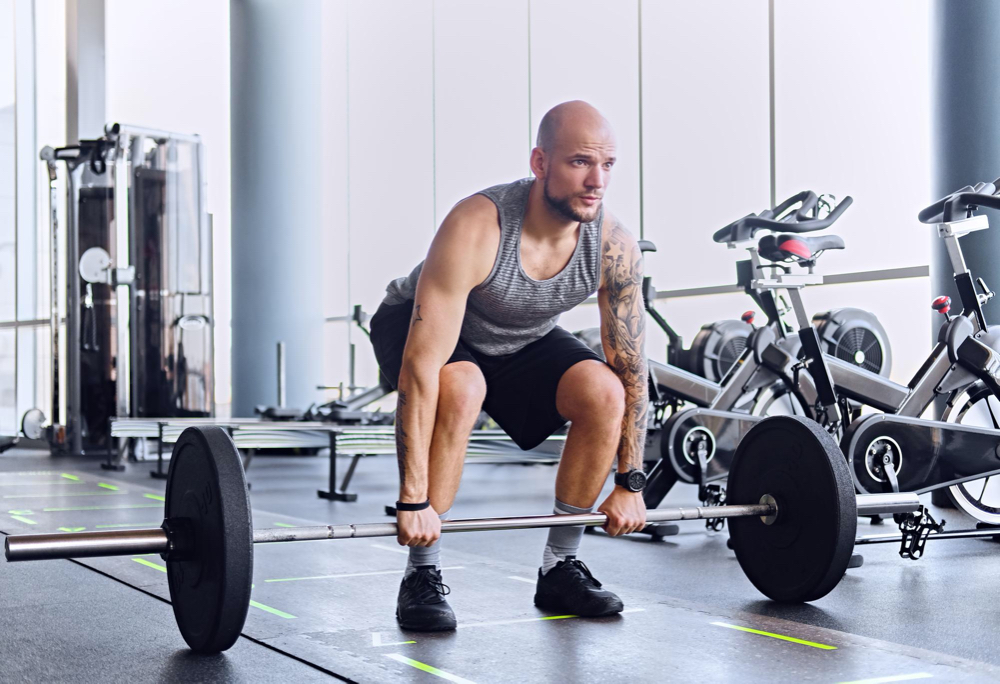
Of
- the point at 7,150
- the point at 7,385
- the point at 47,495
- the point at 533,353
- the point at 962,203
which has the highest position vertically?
the point at 7,150

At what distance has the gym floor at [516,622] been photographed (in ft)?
5.34

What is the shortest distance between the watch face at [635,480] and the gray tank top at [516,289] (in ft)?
1.12

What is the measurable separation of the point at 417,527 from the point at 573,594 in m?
0.44

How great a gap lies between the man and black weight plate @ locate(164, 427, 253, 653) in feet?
0.94

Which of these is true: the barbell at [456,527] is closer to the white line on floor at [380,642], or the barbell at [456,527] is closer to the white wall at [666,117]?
the white line on floor at [380,642]

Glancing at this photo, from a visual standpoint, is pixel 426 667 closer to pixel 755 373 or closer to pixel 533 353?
pixel 533 353

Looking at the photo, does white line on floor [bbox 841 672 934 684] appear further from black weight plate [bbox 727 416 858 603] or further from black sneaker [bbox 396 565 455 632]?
black sneaker [bbox 396 565 455 632]

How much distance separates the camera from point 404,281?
2182 millimetres

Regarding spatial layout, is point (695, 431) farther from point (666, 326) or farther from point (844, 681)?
point (844, 681)

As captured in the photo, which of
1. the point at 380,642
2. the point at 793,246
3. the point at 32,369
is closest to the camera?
the point at 380,642

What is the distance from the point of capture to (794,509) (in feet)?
6.85

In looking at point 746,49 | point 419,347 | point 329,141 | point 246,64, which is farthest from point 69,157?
point 419,347

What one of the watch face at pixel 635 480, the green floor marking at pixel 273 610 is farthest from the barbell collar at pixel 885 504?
Result: the green floor marking at pixel 273 610

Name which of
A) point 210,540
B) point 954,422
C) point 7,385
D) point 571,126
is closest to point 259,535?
point 210,540
